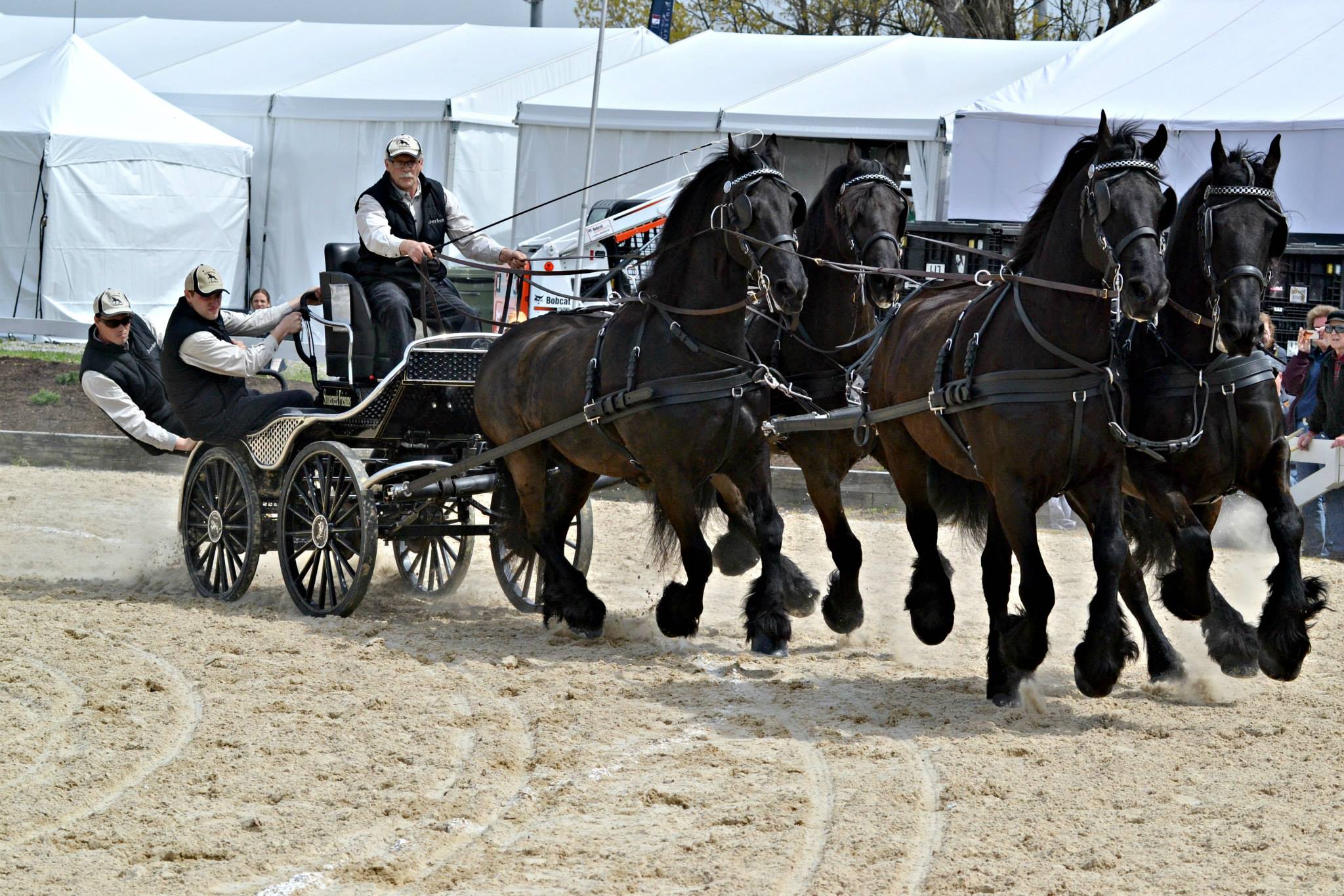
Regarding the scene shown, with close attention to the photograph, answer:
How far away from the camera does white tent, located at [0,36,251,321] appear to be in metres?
18.7

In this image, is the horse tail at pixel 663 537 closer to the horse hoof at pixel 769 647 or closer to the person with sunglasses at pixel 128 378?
the horse hoof at pixel 769 647

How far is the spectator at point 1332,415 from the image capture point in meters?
9.52

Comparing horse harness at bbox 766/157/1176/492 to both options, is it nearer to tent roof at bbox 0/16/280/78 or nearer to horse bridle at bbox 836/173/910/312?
horse bridle at bbox 836/173/910/312

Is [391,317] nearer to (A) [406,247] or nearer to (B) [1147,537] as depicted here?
(A) [406,247]

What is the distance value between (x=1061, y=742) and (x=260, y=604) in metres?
4.39

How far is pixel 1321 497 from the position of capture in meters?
9.95

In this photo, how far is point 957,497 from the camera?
6820mm

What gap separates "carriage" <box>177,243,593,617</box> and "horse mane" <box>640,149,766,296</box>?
1336 mm

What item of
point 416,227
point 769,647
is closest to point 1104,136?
point 769,647

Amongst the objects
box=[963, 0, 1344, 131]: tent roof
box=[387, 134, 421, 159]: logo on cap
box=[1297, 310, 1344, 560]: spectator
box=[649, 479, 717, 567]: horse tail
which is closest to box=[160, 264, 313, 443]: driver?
box=[387, 134, 421, 159]: logo on cap

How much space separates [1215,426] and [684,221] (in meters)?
2.38

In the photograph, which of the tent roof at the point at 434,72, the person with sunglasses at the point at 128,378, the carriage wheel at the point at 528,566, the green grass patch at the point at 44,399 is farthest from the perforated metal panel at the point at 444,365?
the tent roof at the point at 434,72

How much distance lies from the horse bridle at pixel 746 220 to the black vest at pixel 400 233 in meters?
2.05

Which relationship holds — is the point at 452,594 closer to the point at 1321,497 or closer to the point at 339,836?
the point at 339,836
